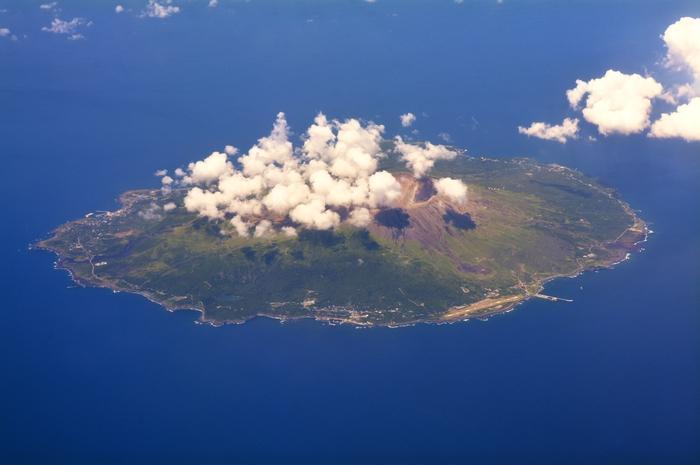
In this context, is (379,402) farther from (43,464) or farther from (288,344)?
(43,464)

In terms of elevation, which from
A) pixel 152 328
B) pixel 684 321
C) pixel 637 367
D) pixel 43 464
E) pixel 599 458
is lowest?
pixel 599 458

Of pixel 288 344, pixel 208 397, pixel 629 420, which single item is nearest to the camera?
pixel 629 420

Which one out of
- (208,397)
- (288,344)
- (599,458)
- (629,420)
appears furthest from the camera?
(288,344)

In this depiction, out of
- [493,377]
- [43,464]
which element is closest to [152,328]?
[43,464]

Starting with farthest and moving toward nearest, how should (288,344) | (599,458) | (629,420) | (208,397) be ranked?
(288,344) < (208,397) < (629,420) < (599,458)

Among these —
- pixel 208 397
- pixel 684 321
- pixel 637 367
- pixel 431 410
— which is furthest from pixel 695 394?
pixel 208 397

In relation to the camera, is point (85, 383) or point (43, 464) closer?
point (43, 464)

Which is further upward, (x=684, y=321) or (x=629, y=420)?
(x=684, y=321)

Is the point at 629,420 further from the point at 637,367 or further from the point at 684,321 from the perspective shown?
the point at 684,321

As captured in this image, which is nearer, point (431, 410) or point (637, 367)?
point (431, 410)
